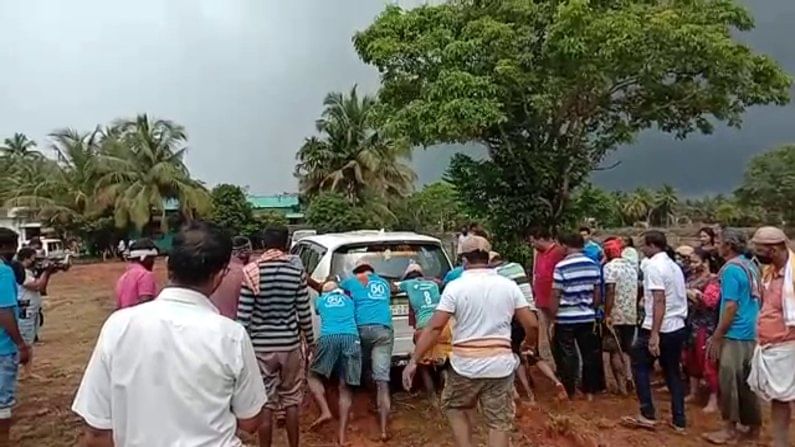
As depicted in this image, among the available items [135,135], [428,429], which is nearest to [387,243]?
[428,429]

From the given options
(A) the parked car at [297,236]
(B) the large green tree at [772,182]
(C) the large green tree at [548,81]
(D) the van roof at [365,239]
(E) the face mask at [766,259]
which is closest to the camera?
(E) the face mask at [766,259]

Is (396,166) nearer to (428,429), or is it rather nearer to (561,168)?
(561,168)

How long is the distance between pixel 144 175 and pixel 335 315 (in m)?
33.6

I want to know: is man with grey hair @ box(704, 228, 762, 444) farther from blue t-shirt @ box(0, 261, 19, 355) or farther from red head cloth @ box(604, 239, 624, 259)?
blue t-shirt @ box(0, 261, 19, 355)

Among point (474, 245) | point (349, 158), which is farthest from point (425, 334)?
point (349, 158)

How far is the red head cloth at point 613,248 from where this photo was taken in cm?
742

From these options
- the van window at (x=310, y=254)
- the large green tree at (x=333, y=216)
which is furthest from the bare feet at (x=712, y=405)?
the large green tree at (x=333, y=216)

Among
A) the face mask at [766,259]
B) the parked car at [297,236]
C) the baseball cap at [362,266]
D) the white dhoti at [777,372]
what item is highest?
the parked car at [297,236]

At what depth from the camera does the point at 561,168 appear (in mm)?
16703

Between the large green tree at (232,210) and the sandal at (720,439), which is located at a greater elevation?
the large green tree at (232,210)

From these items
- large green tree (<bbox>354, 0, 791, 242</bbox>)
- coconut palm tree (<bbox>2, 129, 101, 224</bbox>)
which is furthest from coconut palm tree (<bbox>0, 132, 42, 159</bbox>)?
large green tree (<bbox>354, 0, 791, 242</bbox>)

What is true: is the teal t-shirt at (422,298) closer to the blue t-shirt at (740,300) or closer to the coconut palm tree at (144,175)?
the blue t-shirt at (740,300)

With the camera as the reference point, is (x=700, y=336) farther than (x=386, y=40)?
No

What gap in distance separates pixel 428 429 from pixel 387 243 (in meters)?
1.86
